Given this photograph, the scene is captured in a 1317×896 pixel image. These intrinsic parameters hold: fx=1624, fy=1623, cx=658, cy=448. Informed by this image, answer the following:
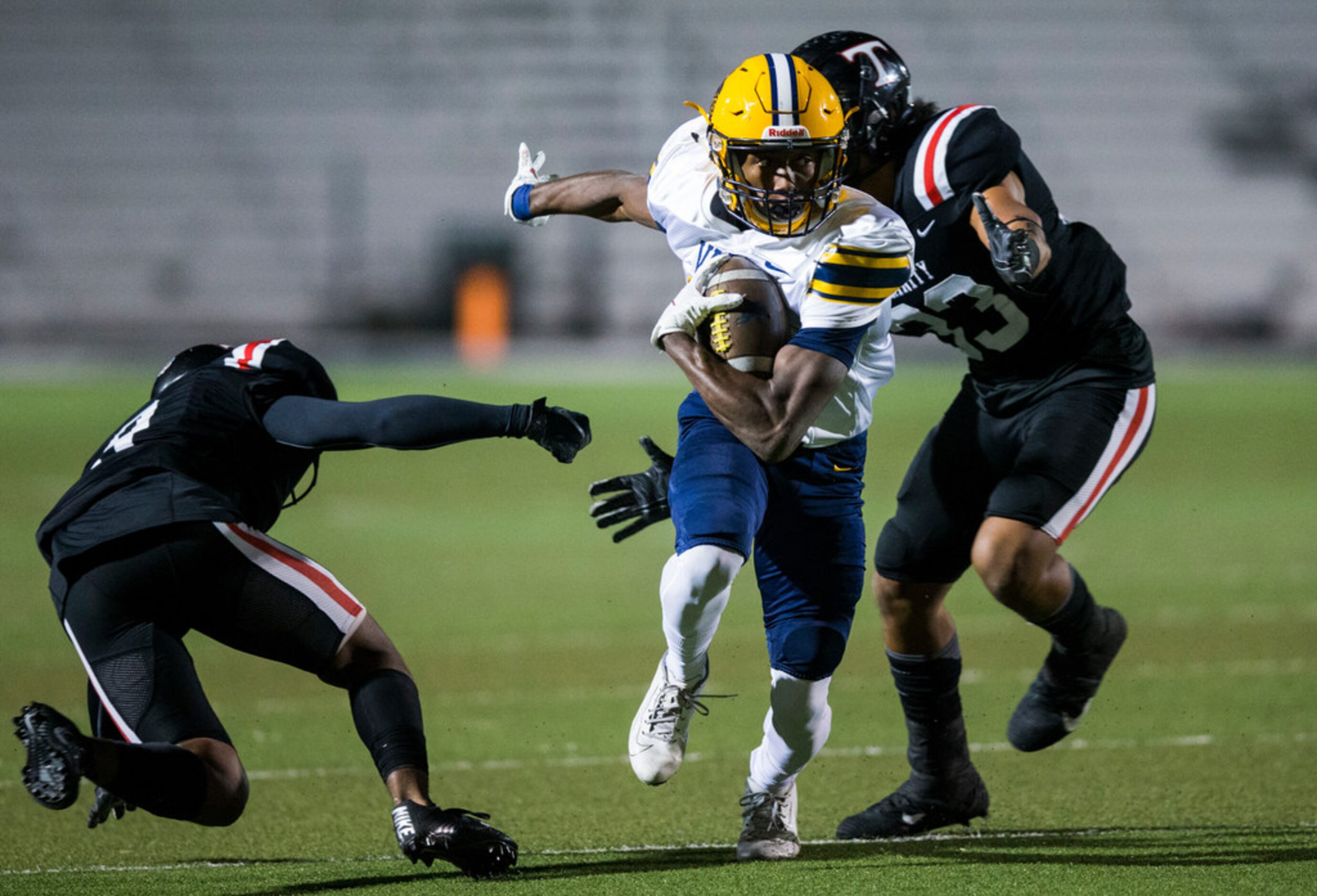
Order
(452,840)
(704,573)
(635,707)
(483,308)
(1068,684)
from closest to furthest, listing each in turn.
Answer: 1. (452,840)
2. (704,573)
3. (1068,684)
4. (635,707)
5. (483,308)

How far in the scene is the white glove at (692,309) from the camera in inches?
134

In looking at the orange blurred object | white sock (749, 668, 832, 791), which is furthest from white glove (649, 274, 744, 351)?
the orange blurred object

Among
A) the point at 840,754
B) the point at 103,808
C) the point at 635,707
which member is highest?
the point at 103,808

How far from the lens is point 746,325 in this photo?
3.45 meters

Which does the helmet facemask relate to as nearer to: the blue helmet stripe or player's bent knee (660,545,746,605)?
the blue helmet stripe

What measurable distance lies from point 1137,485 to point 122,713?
33.0 feet

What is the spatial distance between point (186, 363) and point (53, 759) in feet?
3.57

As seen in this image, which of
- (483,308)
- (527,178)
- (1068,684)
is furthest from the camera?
(483,308)

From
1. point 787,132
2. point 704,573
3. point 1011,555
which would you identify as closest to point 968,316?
point 1011,555

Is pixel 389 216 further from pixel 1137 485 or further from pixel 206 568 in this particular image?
pixel 206 568

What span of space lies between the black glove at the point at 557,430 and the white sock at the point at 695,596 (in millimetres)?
333

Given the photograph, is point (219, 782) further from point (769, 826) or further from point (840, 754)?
point (840, 754)

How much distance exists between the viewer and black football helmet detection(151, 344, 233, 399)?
3670mm

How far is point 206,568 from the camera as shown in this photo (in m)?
3.33
